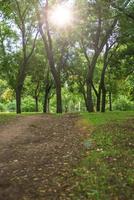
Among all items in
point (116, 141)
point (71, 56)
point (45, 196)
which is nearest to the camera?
point (45, 196)

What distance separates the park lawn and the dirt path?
278 millimetres

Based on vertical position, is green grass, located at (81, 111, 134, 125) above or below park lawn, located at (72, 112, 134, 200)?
above

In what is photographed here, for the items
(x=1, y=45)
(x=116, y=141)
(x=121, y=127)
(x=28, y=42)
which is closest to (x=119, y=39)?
(x=28, y=42)

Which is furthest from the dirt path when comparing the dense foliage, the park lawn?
the dense foliage

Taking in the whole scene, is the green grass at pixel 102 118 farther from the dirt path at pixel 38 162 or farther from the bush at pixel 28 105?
the bush at pixel 28 105

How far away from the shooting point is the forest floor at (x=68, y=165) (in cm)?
731

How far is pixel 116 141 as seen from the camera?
11.2m

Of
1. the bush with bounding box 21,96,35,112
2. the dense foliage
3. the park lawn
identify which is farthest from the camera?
the bush with bounding box 21,96,35,112

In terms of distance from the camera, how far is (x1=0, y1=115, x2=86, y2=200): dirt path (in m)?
7.35

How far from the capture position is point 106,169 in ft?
27.7

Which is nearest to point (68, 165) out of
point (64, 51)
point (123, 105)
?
point (64, 51)

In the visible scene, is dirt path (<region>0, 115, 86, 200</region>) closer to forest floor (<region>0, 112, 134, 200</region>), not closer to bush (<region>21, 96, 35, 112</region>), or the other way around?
forest floor (<region>0, 112, 134, 200</region>)

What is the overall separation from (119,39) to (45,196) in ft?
81.0

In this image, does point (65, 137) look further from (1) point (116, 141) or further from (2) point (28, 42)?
(2) point (28, 42)
